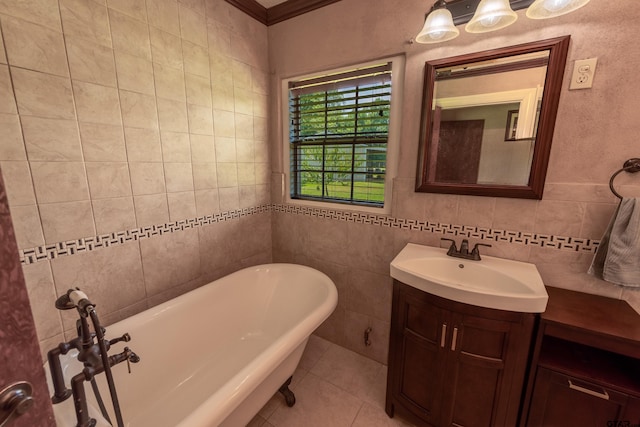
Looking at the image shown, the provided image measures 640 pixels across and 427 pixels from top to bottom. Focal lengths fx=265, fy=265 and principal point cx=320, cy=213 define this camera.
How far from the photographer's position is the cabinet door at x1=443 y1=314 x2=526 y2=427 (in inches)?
46.1

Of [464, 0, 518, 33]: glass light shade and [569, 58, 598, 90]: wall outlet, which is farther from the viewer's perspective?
[569, 58, 598, 90]: wall outlet

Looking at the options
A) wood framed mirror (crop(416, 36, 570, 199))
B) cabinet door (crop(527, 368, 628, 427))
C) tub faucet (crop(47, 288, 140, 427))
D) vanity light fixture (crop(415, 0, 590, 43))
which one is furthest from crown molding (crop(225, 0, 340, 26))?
cabinet door (crop(527, 368, 628, 427))

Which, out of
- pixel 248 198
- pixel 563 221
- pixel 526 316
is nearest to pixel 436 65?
pixel 563 221

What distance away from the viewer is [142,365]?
1.39m

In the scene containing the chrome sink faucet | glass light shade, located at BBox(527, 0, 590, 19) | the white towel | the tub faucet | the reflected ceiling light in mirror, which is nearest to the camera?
the tub faucet

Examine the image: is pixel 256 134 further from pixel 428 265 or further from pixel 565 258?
pixel 565 258

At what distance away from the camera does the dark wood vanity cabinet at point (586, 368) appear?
1.02 m

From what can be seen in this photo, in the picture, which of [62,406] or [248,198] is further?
[248,198]

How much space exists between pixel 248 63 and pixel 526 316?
2.29 meters

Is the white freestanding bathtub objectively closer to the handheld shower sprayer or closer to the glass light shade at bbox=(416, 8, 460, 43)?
the handheld shower sprayer

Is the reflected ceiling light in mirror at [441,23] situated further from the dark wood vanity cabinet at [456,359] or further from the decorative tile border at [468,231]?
the dark wood vanity cabinet at [456,359]

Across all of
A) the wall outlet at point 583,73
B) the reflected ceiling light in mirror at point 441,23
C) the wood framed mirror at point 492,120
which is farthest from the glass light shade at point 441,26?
the wall outlet at point 583,73

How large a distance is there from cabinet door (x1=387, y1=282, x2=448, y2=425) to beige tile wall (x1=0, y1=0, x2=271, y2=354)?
134 centimetres

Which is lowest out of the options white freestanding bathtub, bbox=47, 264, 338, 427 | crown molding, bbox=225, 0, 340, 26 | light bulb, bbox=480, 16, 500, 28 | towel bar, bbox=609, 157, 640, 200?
white freestanding bathtub, bbox=47, 264, 338, 427
